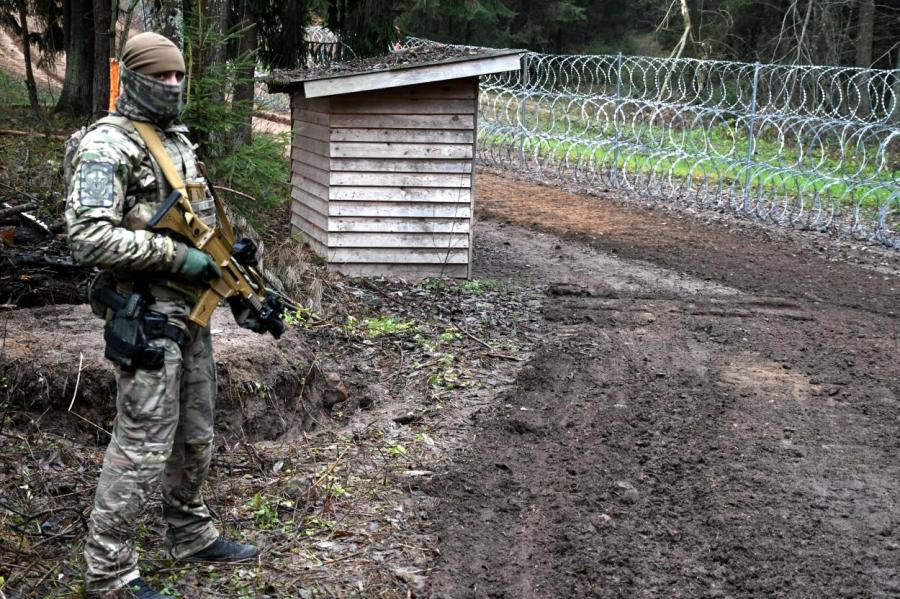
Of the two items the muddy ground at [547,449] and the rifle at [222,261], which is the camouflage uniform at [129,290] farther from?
the muddy ground at [547,449]

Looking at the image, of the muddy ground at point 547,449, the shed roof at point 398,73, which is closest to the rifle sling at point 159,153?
the muddy ground at point 547,449

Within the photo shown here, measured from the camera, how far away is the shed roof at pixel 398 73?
29.0ft

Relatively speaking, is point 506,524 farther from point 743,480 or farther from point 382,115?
point 382,115

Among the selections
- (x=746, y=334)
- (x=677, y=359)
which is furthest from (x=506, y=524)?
(x=746, y=334)

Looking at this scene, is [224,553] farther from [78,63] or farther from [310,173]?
[78,63]

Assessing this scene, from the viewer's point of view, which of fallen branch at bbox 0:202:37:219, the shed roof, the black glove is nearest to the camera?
the black glove

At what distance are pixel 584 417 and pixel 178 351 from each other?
3.30 metres

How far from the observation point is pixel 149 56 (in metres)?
3.43

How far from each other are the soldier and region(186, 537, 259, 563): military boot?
41 cm

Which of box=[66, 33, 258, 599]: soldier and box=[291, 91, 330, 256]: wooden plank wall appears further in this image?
box=[291, 91, 330, 256]: wooden plank wall

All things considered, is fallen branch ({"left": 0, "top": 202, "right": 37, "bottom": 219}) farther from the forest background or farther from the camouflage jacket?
the camouflage jacket

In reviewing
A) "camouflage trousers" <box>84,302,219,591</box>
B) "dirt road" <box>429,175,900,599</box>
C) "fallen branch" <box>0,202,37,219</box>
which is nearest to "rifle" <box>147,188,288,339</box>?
"camouflage trousers" <box>84,302,219,591</box>

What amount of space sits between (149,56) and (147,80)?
0.09 meters

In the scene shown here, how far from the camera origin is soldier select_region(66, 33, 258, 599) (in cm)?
333
